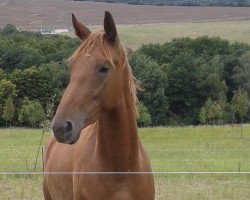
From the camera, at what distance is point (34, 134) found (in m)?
30.6

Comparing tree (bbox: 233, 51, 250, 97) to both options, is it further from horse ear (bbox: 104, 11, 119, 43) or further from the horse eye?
the horse eye

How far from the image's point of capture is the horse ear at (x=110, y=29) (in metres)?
4.27

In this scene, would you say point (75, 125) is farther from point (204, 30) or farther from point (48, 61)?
point (204, 30)

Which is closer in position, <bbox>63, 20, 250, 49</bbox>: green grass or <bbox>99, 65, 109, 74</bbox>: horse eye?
<bbox>99, 65, 109, 74</bbox>: horse eye

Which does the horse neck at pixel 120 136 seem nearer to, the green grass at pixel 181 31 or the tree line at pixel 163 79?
the tree line at pixel 163 79

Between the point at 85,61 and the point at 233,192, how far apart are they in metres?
7.34

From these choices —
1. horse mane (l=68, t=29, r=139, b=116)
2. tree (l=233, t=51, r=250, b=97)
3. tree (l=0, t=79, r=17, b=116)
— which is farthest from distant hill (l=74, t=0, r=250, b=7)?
horse mane (l=68, t=29, r=139, b=116)

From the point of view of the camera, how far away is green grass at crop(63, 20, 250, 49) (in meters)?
87.8

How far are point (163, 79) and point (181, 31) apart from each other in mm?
36937

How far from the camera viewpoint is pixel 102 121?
464 centimetres

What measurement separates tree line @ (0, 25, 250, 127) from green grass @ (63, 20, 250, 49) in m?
14.4

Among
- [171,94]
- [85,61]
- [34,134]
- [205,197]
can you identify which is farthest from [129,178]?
[171,94]

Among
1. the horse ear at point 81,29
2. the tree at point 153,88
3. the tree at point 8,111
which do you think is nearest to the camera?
the horse ear at point 81,29

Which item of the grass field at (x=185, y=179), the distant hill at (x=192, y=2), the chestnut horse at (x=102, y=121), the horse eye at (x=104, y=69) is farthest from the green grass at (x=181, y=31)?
the horse eye at (x=104, y=69)
